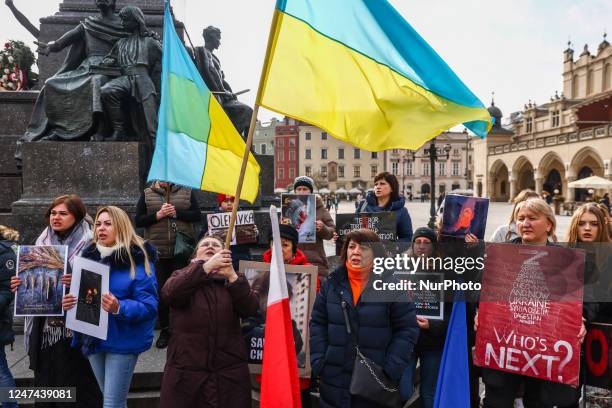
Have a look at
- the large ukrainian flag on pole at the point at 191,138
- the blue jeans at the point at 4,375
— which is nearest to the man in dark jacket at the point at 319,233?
the large ukrainian flag on pole at the point at 191,138

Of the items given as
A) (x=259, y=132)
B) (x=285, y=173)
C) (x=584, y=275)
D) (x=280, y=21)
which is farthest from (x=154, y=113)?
(x=259, y=132)

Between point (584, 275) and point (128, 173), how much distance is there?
4.63 metres

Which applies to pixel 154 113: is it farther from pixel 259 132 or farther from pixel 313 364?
pixel 259 132

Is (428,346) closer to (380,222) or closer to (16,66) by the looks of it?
(380,222)

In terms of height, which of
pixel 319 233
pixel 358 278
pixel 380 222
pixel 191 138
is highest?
pixel 191 138

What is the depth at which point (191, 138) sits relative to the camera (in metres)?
3.94

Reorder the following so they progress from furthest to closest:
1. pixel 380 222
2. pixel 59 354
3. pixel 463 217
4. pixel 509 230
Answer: pixel 380 222 < pixel 509 230 < pixel 463 217 < pixel 59 354

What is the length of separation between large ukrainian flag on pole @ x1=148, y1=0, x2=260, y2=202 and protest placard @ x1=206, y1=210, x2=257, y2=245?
359 millimetres

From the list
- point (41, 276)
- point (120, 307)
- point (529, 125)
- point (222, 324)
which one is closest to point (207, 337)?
point (222, 324)

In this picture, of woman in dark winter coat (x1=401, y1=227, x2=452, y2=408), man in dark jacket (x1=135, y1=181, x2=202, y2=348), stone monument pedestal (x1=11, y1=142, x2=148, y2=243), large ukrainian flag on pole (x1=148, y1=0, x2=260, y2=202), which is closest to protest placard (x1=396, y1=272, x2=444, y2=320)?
woman in dark winter coat (x1=401, y1=227, x2=452, y2=408)

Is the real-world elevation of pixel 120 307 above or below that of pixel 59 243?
below

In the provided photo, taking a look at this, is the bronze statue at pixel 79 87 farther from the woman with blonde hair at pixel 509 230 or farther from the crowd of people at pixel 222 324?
the woman with blonde hair at pixel 509 230

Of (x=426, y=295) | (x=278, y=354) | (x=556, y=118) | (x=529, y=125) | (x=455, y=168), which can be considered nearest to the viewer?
(x=278, y=354)

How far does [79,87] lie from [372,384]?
16.3 ft
